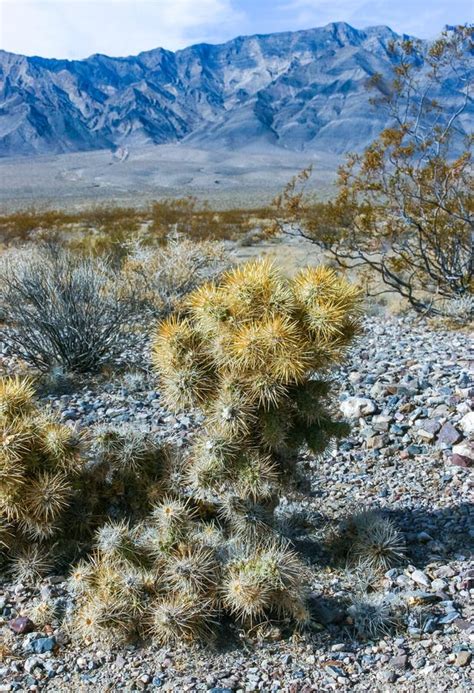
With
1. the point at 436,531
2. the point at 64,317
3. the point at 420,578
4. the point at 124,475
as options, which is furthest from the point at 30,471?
the point at 64,317

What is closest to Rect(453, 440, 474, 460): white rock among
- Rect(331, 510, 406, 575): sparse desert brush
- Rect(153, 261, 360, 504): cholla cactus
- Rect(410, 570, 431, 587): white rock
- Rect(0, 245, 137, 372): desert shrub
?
Rect(331, 510, 406, 575): sparse desert brush

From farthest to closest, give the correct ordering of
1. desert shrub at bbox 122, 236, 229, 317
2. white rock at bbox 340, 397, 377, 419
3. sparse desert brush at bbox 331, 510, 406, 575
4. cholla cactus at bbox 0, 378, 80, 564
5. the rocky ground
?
Result: desert shrub at bbox 122, 236, 229, 317 < white rock at bbox 340, 397, 377, 419 < sparse desert brush at bbox 331, 510, 406, 575 < cholla cactus at bbox 0, 378, 80, 564 < the rocky ground

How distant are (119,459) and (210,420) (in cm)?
83

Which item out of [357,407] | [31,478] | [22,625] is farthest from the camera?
[357,407]

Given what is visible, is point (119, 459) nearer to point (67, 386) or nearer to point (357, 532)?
point (357, 532)

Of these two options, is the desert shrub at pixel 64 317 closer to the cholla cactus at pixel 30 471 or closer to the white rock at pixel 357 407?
the white rock at pixel 357 407

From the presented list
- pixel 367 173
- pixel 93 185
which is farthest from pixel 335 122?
pixel 367 173

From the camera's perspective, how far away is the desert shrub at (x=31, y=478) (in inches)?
161

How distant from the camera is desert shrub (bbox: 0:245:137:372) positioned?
8.19 meters

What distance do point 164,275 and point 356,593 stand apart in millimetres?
7020

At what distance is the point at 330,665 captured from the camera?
11.6 feet

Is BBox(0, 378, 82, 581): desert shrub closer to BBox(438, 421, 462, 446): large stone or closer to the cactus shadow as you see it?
the cactus shadow

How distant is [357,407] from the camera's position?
6301mm

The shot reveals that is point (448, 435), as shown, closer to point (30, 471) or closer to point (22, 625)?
point (30, 471)
